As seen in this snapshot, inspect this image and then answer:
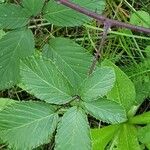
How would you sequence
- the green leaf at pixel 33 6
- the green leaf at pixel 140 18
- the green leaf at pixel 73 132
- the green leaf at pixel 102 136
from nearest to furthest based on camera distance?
the green leaf at pixel 73 132, the green leaf at pixel 33 6, the green leaf at pixel 102 136, the green leaf at pixel 140 18

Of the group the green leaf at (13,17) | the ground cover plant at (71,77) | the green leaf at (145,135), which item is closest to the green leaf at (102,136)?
the ground cover plant at (71,77)

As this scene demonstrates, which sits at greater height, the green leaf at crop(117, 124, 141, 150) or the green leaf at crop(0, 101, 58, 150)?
the green leaf at crop(0, 101, 58, 150)

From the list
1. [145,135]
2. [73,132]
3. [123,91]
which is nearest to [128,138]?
[145,135]

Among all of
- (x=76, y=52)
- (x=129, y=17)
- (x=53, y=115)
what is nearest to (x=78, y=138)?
(x=53, y=115)

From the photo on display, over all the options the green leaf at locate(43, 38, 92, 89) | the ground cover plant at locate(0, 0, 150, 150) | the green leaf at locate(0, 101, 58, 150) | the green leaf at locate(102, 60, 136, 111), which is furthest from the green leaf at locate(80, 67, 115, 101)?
the green leaf at locate(102, 60, 136, 111)

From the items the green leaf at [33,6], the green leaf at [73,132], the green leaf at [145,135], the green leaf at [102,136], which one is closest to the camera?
the green leaf at [73,132]

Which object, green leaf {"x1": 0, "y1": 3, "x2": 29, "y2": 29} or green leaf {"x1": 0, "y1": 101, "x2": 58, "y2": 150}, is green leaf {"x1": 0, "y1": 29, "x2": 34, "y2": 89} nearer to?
green leaf {"x1": 0, "y1": 3, "x2": 29, "y2": 29}

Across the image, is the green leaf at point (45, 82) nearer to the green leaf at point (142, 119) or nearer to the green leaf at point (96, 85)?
the green leaf at point (96, 85)
